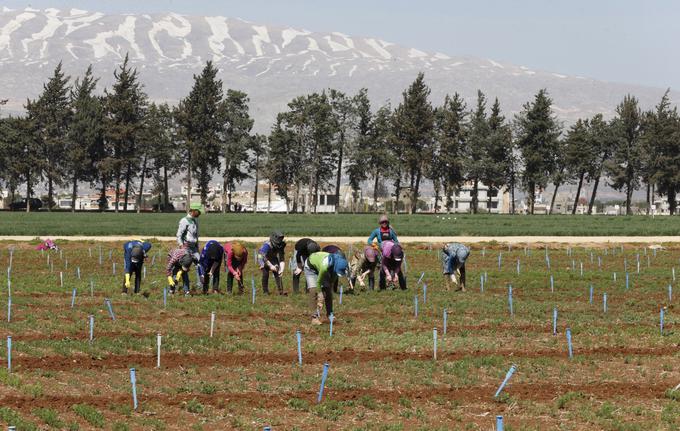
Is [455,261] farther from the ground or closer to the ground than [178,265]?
farther from the ground

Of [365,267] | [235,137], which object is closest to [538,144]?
[235,137]

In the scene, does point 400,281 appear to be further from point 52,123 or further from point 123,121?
point 52,123

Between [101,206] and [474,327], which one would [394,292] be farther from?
[101,206]

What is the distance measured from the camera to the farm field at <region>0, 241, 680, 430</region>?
1269 cm

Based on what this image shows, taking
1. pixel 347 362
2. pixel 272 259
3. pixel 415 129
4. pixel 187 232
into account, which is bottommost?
pixel 347 362

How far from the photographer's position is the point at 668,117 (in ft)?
470

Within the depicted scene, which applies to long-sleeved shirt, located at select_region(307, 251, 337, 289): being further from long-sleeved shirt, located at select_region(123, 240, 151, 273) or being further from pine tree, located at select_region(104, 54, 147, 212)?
pine tree, located at select_region(104, 54, 147, 212)

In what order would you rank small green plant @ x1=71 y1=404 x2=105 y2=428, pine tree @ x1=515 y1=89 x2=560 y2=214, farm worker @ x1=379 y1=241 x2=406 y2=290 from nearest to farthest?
small green plant @ x1=71 y1=404 x2=105 y2=428
farm worker @ x1=379 y1=241 x2=406 y2=290
pine tree @ x1=515 y1=89 x2=560 y2=214

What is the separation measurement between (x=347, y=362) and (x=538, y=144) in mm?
121284

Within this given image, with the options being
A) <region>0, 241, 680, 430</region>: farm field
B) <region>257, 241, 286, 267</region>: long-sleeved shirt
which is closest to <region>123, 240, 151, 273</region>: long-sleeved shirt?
<region>0, 241, 680, 430</region>: farm field

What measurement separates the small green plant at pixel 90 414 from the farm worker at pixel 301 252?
8.66 m

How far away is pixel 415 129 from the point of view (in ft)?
435

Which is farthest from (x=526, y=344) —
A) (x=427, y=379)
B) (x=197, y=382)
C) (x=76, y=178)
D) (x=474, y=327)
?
(x=76, y=178)

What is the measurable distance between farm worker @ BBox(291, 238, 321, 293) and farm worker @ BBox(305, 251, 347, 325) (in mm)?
310
